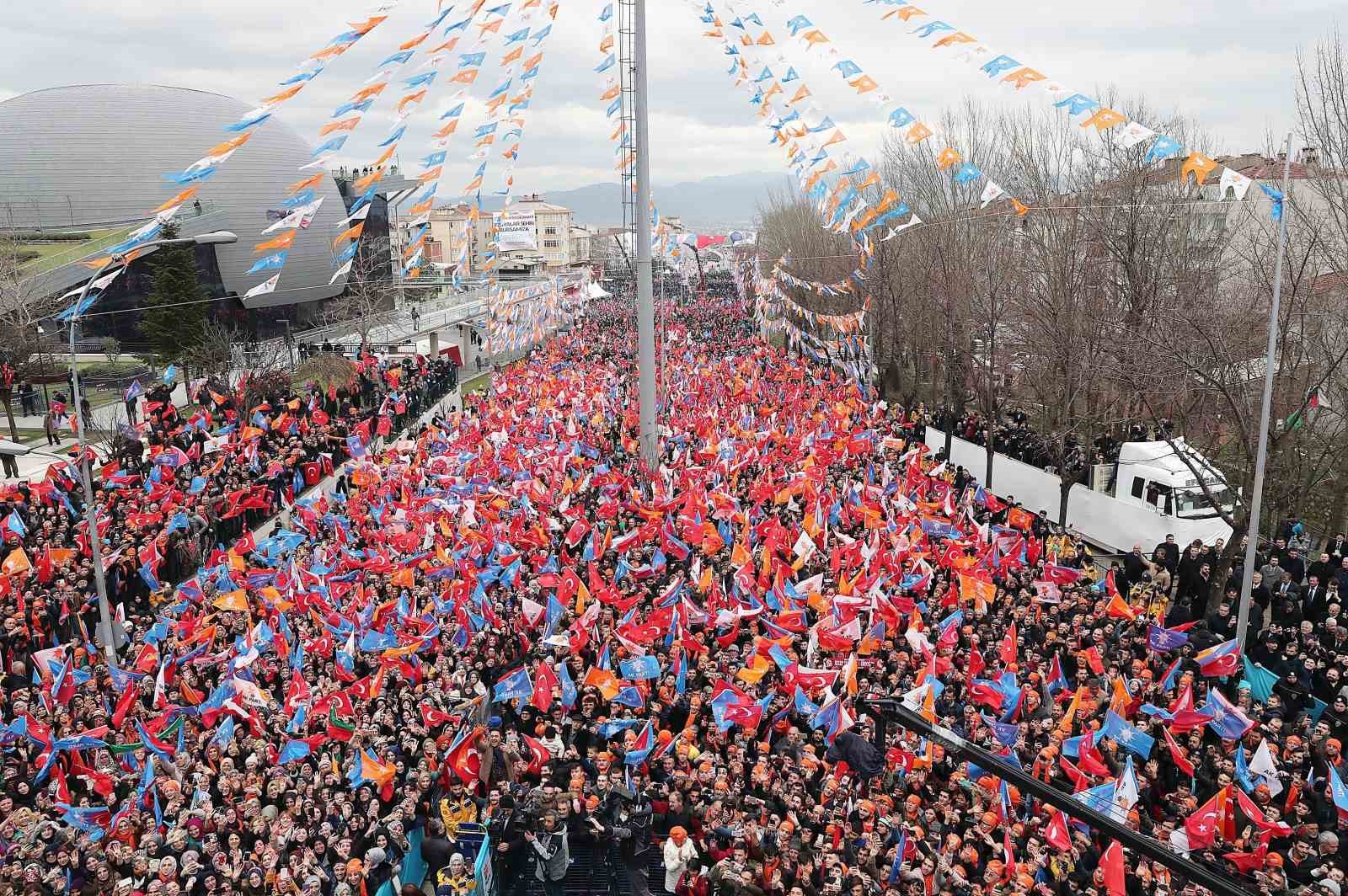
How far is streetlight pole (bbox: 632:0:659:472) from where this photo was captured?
1741cm

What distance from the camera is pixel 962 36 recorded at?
12.8 metres

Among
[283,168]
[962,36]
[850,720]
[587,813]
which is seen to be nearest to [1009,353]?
[962,36]

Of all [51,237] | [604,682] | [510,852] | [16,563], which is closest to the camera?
[510,852]

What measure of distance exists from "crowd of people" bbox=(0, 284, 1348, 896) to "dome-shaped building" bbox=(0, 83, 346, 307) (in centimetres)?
4325

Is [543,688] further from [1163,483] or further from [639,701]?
[1163,483]

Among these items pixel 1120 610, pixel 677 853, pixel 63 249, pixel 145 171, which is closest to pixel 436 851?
pixel 677 853

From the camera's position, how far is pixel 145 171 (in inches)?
2255

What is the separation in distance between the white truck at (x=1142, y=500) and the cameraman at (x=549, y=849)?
12.1m

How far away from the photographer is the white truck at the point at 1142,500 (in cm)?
1747

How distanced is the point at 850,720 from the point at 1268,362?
272 inches

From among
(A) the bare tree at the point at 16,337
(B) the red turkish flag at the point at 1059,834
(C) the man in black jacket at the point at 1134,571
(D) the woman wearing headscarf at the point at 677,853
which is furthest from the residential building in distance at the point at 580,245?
(B) the red turkish flag at the point at 1059,834

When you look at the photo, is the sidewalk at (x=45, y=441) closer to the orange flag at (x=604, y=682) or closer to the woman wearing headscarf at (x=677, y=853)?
the orange flag at (x=604, y=682)

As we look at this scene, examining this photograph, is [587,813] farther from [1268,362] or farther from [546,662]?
[1268,362]

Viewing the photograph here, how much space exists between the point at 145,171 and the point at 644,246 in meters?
52.5
